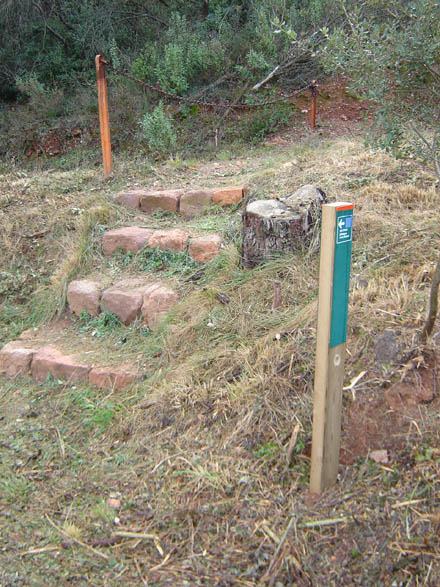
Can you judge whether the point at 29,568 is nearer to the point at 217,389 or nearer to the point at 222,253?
the point at 217,389

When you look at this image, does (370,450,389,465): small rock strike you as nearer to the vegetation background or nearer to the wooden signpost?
the vegetation background

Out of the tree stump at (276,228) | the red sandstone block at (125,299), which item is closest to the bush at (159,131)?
the red sandstone block at (125,299)

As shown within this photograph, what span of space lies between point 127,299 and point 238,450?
5.95 feet

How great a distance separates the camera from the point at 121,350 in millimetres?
3971

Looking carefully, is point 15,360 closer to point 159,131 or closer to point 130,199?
point 130,199

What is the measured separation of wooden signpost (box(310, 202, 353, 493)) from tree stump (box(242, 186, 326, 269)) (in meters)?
1.73

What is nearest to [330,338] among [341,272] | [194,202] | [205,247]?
[341,272]

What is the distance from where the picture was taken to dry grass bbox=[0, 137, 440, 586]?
2.28 metres

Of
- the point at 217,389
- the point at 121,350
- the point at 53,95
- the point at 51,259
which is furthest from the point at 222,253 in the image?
the point at 53,95

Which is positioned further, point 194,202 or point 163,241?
point 194,202

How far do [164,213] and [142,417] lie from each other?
265cm

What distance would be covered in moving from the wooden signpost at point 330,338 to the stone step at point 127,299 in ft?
6.27

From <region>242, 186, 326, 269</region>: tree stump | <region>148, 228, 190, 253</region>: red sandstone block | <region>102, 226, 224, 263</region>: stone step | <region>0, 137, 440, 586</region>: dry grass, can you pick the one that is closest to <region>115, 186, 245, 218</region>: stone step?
<region>102, 226, 224, 263</region>: stone step

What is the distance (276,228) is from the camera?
395 cm
